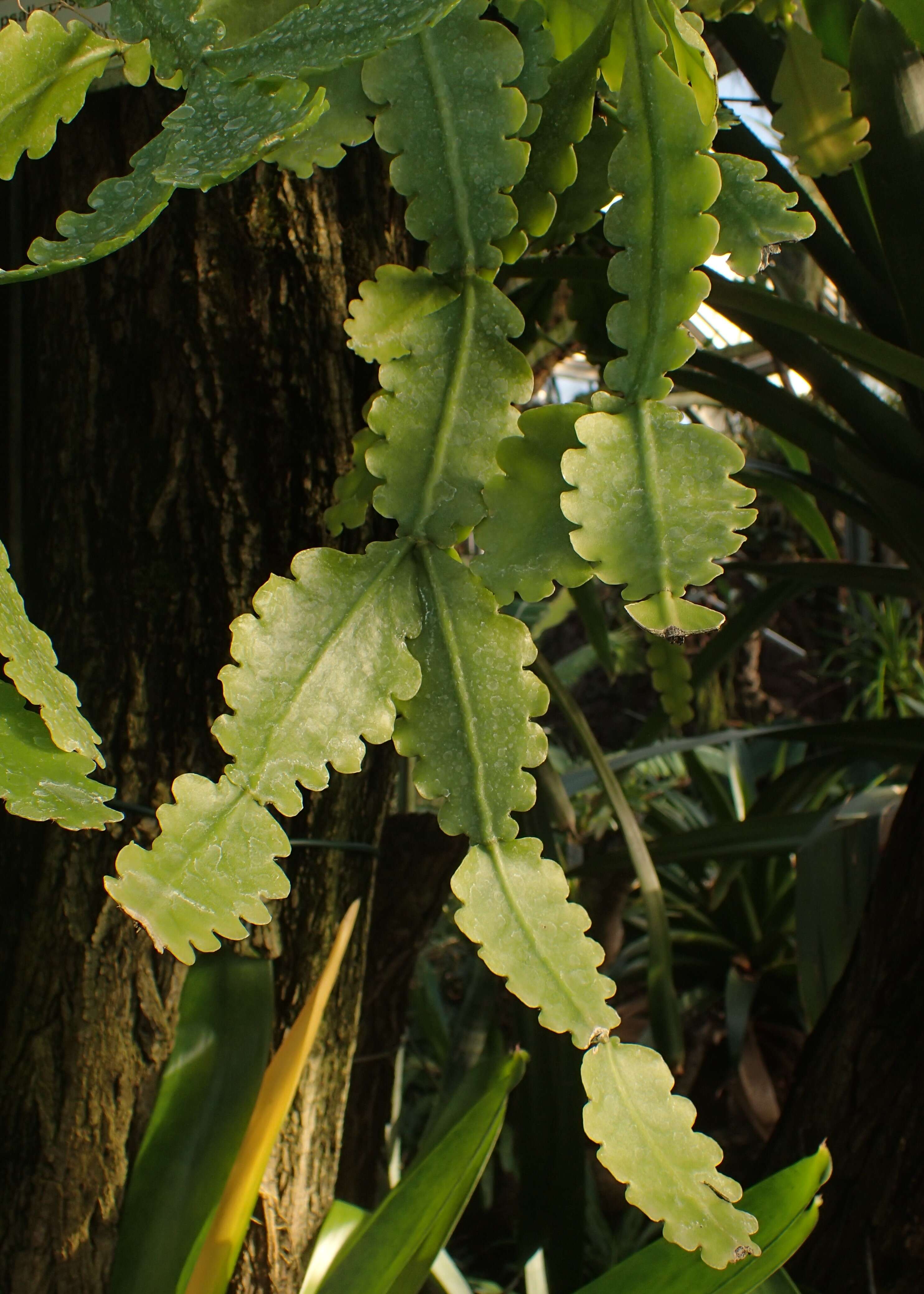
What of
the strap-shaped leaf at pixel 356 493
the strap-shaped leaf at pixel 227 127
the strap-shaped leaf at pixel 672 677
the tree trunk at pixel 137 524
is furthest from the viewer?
the strap-shaped leaf at pixel 672 677

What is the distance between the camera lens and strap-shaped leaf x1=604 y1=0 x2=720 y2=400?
30cm

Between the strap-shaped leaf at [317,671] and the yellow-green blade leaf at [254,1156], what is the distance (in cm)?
31

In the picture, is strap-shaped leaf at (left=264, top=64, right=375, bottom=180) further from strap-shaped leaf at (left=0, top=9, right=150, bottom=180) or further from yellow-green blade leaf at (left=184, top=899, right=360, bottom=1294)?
yellow-green blade leaf at (left=184, top=899, right=360, bottom=1294)

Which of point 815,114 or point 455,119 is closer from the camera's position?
point 455,119

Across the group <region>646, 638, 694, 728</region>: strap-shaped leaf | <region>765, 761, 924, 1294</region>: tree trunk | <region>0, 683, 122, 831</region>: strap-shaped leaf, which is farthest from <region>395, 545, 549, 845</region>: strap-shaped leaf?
<region>765, 761, 924, 1294</region>: tree trunk

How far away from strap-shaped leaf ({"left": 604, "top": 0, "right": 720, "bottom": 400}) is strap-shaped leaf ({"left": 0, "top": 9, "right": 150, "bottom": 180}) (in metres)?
0.18

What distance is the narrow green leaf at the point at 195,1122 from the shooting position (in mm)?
523

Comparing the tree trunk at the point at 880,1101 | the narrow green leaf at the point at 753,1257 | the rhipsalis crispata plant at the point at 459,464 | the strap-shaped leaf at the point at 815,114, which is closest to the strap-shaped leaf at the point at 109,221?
the rhipsalis crispata plant at the point at 459,464

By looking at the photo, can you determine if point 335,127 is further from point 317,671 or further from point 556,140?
point 317,671

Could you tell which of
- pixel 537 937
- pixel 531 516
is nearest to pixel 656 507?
pixel 531 516

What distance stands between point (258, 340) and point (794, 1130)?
0.73 metres

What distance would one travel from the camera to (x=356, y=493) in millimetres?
434

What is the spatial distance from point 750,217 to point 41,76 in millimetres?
268

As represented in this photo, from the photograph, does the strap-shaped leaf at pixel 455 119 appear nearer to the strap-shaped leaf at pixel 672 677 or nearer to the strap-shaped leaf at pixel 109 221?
the strap-shaped leaf at pixel 109 221
